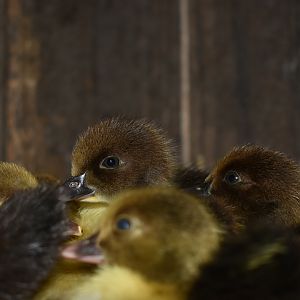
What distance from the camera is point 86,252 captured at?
1.25 m

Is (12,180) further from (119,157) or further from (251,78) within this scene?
(251,78)

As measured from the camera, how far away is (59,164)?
6.75 feet

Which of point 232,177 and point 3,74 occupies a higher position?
point 3,74

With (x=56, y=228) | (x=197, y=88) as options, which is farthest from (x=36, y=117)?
(x=56, y=228)

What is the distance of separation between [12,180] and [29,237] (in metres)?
0.32

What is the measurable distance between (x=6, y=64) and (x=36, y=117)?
13 cm

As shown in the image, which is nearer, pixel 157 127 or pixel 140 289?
pixel 140 289

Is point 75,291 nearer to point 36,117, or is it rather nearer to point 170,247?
point 170,247

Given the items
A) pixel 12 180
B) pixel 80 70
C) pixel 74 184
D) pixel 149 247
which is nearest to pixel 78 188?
pixel 74 184

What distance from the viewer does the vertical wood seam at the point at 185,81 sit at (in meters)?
2.08

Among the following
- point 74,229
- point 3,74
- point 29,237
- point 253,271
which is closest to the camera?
point 253,271

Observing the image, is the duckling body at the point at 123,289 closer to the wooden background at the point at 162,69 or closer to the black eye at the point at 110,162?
the black eye at the point at 110,162

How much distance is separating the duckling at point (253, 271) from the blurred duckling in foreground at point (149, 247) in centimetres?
3

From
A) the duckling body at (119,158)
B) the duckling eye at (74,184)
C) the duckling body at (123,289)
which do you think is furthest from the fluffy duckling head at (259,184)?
the duckling body at (123,289)
